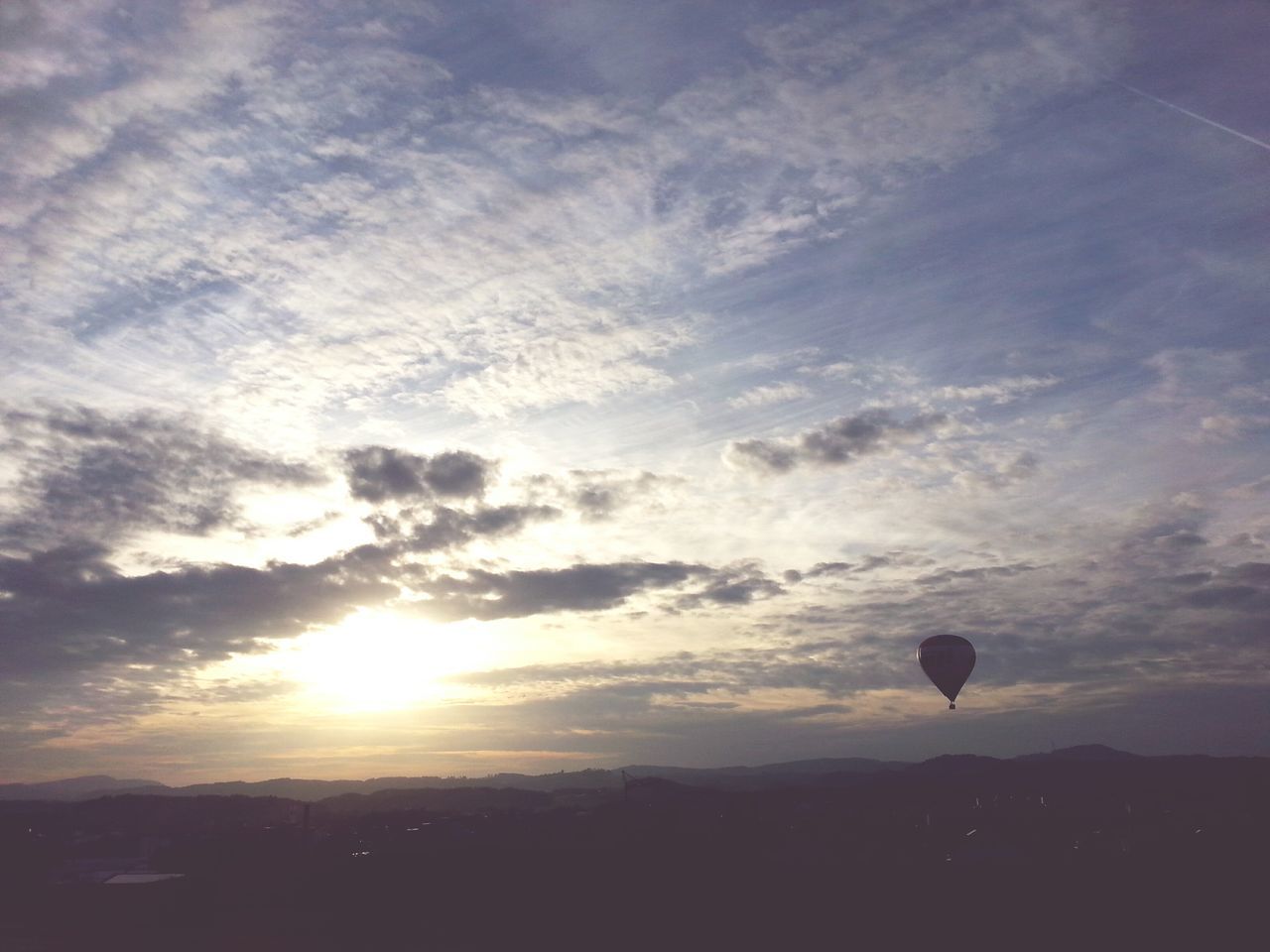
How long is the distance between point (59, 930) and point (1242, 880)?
187 feet

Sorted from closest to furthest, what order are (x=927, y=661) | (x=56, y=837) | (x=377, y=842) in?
(x=927, y=661), (x=377, y=842), (x=56, y=837)

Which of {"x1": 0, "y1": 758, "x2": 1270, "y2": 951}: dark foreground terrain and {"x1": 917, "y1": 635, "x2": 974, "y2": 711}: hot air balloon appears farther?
{"x1": 917, "y1": 635, "x2": 974, "y2": 711}: hot air balloon

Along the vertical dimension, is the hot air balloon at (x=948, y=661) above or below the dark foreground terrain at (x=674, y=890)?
above

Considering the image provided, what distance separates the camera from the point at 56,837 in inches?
4240

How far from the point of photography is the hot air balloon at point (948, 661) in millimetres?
62562

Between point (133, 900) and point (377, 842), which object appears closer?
point (133, 900)

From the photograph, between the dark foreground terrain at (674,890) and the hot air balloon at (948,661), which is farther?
the hot air balloon at (948,661)

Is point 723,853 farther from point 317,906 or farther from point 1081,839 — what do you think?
point 1081,839

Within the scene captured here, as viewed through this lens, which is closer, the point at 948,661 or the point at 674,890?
the point at 674,890

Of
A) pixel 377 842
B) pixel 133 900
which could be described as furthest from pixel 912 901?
pixel 377 842

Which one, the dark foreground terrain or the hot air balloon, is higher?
the hot air balloon

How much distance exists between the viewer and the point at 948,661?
6300 cm

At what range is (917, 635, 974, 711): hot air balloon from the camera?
62.6 meters

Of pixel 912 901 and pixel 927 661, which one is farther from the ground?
pixel 927 661
